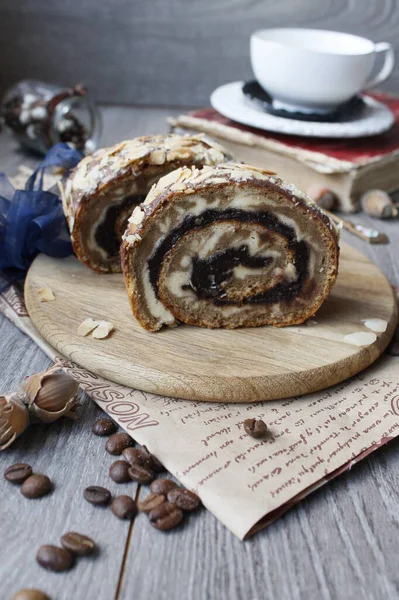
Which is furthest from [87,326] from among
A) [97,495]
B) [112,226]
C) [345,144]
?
[345,144]

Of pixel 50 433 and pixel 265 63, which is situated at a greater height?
pixel 265 63

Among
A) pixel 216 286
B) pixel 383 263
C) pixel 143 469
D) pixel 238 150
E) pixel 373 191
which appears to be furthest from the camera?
pixel 238 150

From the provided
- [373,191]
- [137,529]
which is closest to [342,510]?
[137,529]

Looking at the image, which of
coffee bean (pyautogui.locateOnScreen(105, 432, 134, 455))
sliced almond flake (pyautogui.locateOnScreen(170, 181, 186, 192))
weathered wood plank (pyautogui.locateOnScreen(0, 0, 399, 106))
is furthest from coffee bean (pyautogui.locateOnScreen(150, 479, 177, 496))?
weathered wood plank (pyautogui.locateOnScreen(0, 0, 399, 106))

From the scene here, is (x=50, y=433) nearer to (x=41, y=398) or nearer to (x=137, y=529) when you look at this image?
(x=41, y=398)

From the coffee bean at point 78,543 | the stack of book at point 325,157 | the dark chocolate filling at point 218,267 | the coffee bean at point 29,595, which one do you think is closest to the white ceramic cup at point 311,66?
the stack of book at point 325,157
